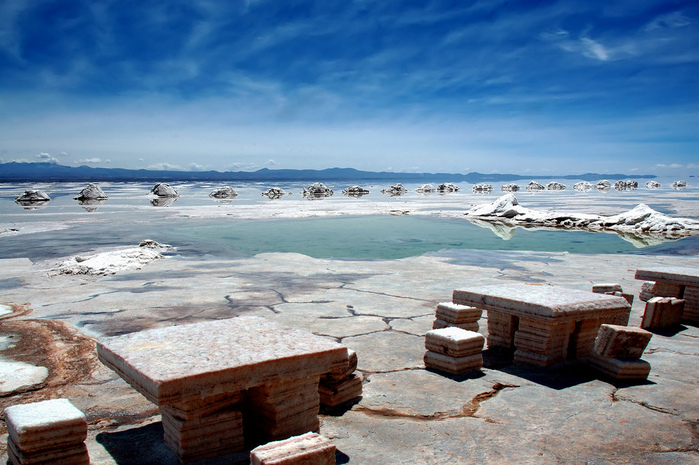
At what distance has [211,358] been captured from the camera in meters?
2.60

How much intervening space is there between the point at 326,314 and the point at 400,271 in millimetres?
2792

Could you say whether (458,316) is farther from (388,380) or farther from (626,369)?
(626,369)

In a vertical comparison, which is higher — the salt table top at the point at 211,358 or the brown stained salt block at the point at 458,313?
the salt table top at the point at 211,358

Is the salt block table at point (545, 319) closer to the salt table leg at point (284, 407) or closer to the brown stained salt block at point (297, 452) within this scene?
the salt table leg at point (284, 407)

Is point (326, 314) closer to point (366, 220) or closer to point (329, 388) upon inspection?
point (329, 388)

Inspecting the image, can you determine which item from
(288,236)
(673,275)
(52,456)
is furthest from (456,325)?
(288,236)

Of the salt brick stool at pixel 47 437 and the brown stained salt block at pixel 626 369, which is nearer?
the salt brick stool at pixel 47 437

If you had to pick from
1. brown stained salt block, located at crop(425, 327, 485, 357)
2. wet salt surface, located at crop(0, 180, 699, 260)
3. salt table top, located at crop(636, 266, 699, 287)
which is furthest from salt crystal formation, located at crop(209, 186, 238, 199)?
brown stained salt block, located at crop(425, 327, 485, 357)

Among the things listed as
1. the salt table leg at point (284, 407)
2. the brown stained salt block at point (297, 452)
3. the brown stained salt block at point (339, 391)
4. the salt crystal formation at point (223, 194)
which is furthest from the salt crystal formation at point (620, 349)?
→ the salt crystal formation at point (223, 194)

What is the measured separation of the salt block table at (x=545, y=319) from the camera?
12.6ft

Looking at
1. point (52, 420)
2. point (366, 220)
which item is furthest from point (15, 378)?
point (366, 220)

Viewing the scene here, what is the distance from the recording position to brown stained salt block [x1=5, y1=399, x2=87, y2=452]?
2221 mm

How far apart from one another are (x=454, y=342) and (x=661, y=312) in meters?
2.56

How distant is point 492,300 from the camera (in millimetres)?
4203
